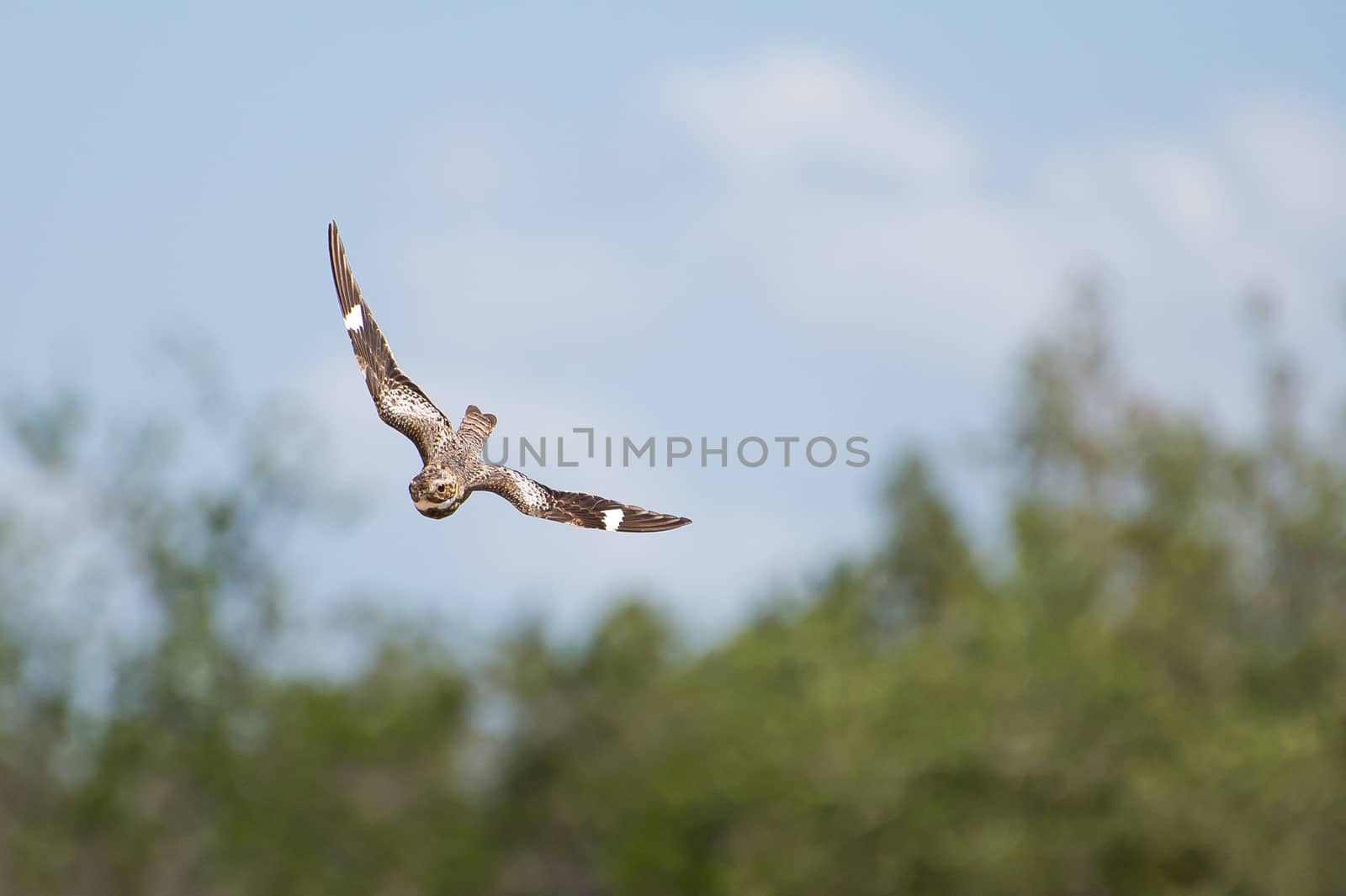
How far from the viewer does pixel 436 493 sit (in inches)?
404

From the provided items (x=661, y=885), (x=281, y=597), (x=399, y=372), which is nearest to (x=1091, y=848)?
(x=661, y=885)

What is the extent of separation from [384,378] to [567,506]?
1.62 m

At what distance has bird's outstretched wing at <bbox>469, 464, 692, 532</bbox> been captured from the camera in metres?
11.0

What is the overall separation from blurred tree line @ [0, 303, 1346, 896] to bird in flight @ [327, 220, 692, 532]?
23306mm

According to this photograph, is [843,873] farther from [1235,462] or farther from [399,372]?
[399,372]

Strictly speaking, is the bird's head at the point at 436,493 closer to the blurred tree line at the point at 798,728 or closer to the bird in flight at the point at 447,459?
the bird in flight at the point at 447,459

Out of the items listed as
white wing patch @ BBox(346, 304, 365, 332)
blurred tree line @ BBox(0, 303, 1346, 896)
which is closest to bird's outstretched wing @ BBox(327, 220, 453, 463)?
white wing patch @ BBox(346, 304, 365, 332)

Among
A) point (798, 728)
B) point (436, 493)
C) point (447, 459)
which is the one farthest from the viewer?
point (798, 728)

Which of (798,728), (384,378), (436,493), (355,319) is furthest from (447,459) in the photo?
(798,728)

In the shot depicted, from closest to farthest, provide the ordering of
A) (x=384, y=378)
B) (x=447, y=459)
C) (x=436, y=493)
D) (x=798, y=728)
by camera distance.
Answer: (x=436, y=493), (x=447, y=459), (x=384, y=378), (x=798, y=728)

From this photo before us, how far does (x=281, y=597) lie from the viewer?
38.1 meters

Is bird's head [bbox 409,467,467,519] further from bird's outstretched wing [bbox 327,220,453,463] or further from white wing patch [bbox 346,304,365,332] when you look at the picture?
white wing patch [bbox 346,304,365,332]

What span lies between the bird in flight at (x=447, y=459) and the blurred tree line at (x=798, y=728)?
23306 millimetres

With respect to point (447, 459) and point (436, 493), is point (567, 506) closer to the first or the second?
point (447, 459)
